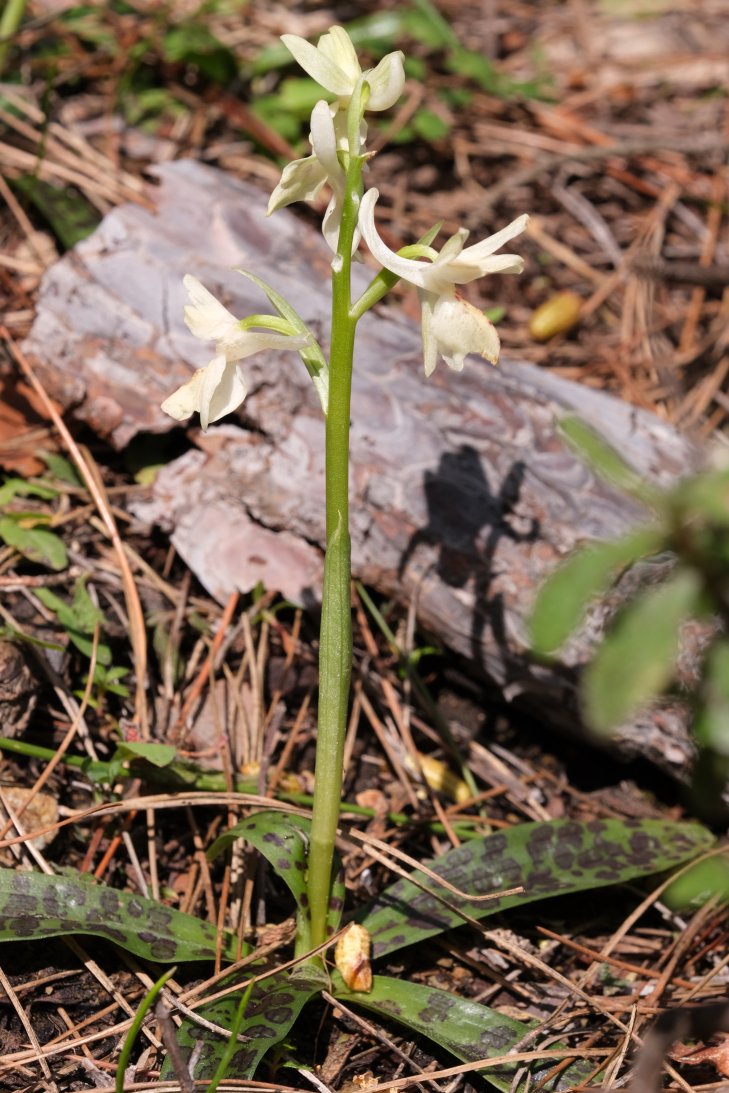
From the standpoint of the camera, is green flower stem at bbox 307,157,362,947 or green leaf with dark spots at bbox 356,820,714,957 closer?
green flower stem at bbox 307,157,362,947

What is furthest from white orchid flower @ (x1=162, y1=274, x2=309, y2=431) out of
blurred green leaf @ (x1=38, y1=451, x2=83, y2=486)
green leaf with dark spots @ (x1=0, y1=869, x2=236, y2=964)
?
blurred green leaf @ (x1=38, y1=451, x2=83, y2=486)

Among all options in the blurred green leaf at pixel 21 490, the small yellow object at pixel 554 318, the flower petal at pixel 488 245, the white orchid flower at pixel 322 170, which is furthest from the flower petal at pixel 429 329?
the small yellow object at pixel 554 318

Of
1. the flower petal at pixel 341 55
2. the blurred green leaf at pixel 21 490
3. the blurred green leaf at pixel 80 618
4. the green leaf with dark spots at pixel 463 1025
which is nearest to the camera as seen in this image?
the flower petal at pixel 341 55

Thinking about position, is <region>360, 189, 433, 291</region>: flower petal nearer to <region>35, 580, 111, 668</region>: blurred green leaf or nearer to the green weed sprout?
the green weed sprout

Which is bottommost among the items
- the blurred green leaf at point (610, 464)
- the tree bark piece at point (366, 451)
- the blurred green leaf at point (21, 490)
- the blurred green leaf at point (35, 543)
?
the blurred green leaf at point (35, 543)

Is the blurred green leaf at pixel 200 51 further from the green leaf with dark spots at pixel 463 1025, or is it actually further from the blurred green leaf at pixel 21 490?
the green leaf with dark spots at pixel 463 1025

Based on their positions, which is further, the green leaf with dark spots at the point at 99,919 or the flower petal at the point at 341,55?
the green leaf with dark spots at the point at 99,919

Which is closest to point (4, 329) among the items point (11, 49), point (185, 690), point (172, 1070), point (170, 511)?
point (170, 511)

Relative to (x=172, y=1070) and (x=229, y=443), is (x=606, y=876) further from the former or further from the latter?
(x=229, y=443)
